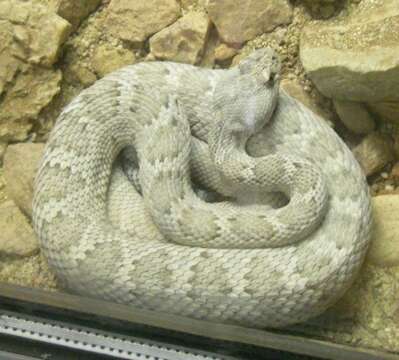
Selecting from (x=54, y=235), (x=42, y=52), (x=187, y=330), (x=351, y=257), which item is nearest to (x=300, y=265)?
(x=351, y=257)

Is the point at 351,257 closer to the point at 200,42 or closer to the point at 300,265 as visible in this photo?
the point at 300,265

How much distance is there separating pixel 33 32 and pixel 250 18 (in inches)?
44.9

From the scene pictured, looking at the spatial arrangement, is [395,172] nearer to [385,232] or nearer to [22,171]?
[385,232]

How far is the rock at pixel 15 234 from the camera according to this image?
294cm

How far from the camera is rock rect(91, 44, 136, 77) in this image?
3.48 meters

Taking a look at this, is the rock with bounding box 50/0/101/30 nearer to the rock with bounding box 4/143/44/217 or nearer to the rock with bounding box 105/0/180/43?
the rock with bounding box 105/0/180/43

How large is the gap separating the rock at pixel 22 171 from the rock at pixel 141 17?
787 millimetres

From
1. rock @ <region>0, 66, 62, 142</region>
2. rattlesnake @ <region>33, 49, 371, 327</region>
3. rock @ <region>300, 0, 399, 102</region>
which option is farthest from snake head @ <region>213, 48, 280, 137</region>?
rock @ <region>0, 66, 62, 142</region>

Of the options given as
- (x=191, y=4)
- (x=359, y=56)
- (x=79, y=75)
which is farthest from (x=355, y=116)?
(x=79, y=75)

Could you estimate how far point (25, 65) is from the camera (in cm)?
336

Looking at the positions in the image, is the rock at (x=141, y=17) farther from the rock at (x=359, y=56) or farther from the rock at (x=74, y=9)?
the rock at (x=359, y=56)

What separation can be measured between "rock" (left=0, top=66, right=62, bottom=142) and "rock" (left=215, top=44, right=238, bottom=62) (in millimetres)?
864

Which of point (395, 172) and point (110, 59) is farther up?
point (110, 59)

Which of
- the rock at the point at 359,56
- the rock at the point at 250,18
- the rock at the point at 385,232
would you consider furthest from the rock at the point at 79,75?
the rock at the point at 385,232
